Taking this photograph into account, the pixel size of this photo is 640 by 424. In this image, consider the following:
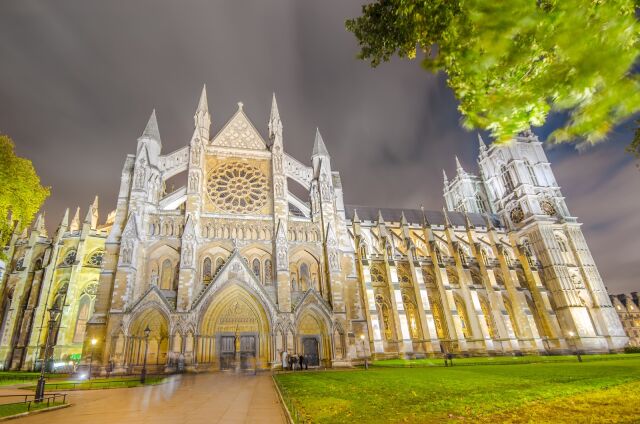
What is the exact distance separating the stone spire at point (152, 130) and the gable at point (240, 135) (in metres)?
4.44

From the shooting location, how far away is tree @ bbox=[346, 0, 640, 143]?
3.33m

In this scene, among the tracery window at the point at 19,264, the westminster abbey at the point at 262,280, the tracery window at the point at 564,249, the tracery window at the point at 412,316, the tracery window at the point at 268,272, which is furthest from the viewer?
the tracery window at the point at 564,249

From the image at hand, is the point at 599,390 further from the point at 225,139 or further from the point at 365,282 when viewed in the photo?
the point at 225,139

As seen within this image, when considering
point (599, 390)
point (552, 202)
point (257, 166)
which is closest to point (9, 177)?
point (257, 166)

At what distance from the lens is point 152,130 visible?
87.9 ft

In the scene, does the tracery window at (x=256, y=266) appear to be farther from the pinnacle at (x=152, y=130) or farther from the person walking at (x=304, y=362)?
the pinnacle at (x=152, y=130)

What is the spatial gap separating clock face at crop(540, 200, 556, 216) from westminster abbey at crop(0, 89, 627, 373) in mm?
1453

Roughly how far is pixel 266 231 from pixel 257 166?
21.6ft

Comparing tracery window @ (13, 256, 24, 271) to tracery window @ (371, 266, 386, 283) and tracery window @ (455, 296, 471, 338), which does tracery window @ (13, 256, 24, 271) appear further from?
tracery window @ (455, 296, 471, 338)

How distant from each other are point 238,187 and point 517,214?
39.5 m

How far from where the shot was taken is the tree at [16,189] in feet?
46.1

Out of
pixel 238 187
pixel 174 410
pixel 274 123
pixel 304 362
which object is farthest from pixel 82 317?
pixel 174 410

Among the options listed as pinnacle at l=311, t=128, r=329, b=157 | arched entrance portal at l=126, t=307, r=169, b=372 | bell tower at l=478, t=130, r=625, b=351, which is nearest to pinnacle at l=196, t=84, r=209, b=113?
pinnacle at l=311, t=128, r=329, b=157

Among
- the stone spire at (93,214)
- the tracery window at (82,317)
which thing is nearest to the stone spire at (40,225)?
the stone spire at (93,214)
